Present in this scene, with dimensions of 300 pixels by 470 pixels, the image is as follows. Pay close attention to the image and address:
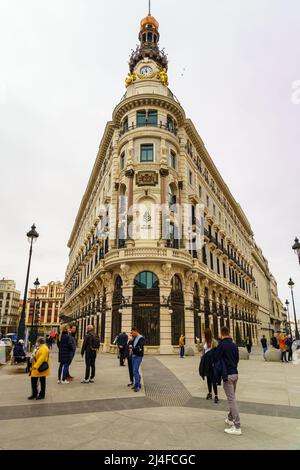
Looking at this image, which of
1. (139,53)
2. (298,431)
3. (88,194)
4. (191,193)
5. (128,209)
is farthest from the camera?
(88,194)

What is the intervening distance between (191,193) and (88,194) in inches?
855

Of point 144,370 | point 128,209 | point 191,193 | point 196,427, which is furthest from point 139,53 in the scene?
point 196,427

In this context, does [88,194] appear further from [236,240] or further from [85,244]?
[236,240]

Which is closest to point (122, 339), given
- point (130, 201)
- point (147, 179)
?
point (130, 201)

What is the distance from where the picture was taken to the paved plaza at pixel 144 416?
4609 millimetres

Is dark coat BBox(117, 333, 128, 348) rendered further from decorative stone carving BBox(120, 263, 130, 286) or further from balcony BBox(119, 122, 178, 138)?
balcony BBox(119, 122, 178, 138)

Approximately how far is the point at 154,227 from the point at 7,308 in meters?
112

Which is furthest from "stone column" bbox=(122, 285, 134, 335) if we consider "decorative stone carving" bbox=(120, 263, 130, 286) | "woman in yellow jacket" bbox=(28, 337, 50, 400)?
"woman in yellow jacket" bbox=(28, 337, 50, 400)

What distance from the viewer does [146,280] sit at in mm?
22250

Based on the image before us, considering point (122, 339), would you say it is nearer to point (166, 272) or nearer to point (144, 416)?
point (166, 272)

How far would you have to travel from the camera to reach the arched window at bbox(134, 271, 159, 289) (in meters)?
22.1

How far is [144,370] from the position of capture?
1330 centimetres

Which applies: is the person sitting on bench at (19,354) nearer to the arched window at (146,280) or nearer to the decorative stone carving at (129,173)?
the arched window at (146,280)

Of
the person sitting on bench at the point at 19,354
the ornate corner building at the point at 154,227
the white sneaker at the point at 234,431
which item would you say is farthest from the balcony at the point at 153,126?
the white sneaker at the point at 234,431
